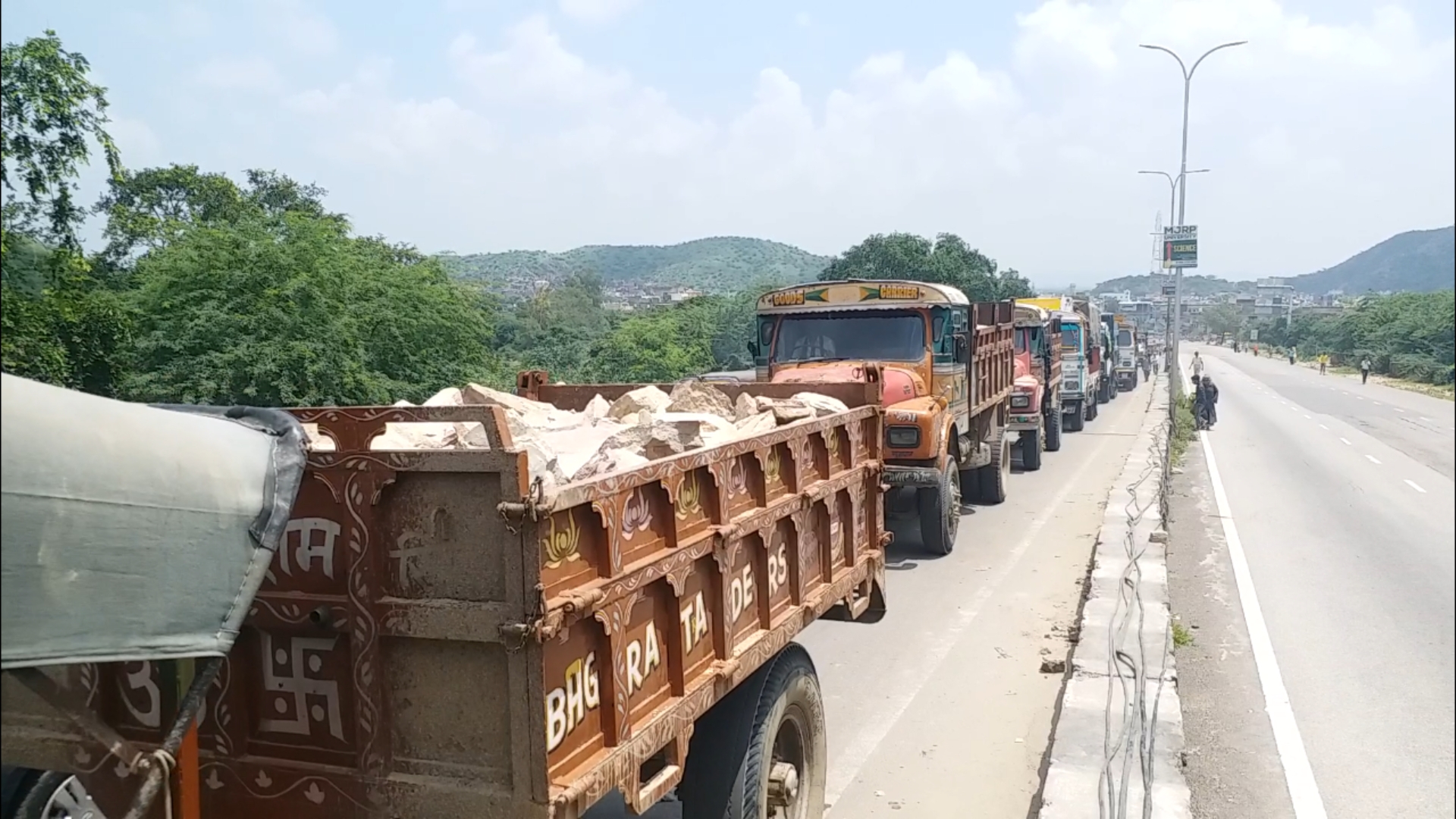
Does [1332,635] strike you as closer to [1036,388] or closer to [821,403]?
[821,403]

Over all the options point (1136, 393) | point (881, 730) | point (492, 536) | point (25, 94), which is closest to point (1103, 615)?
point (881, 730)

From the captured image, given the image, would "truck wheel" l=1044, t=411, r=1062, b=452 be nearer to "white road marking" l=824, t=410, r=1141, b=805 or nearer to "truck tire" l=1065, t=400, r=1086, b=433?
"truck tire" l=1065, t=400, r=1086, b=433

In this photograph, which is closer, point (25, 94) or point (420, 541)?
point (420, 541)

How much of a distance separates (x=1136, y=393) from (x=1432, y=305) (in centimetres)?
4402

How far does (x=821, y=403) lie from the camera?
236 inches

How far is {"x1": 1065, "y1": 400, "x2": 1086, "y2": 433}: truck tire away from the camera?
26.0m

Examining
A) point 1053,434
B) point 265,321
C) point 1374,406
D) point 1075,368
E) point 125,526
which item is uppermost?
point 265,321

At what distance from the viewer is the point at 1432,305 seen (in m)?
1.81

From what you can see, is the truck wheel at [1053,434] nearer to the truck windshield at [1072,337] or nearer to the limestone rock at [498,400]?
the truck windshield at [1072,337]

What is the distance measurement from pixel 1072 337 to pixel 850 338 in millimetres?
16092

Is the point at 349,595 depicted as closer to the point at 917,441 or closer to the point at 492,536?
the point at 492,536

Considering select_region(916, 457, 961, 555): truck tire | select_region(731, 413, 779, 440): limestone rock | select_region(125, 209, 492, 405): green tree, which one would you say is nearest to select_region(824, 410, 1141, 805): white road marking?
select_region(916, 457, 961, 555): truck tire

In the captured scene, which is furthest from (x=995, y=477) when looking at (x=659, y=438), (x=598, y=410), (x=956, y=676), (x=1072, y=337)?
(x=1072, y=337)

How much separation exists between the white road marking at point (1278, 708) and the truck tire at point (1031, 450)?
612 cm
